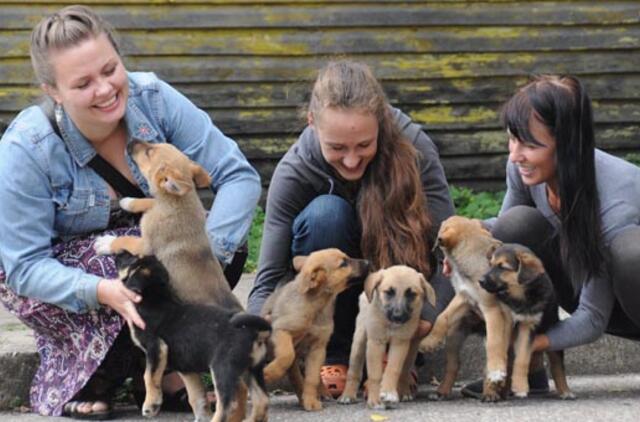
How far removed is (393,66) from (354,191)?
4.73m

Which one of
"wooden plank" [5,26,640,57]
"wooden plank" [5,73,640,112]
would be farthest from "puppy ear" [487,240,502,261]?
"wooden plank" [5,26,640,57]

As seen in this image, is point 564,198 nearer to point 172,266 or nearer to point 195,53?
point 172,266

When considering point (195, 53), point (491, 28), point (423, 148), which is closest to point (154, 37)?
point (195, 53)

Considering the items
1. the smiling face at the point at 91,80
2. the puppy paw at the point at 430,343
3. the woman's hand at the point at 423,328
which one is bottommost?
the puppy paw at the point at 430,343

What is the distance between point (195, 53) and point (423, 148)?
465 centimetres

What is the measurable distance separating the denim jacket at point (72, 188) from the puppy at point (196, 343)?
0.99 feet

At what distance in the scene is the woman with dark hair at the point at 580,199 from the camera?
5520mm

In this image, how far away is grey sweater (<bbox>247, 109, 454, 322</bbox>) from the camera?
19.7 feet

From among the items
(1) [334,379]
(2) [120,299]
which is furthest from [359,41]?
(2) [120,299]

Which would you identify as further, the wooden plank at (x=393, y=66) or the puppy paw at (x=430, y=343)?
the wooden plank at (x=393, y=66)

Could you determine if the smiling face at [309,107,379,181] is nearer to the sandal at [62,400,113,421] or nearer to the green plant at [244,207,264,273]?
the sandal at [62,400,113,421]

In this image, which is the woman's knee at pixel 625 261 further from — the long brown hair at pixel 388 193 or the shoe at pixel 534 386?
the long brown hair at pixel 388 193

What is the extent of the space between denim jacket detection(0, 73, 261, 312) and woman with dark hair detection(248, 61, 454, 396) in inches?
14.6

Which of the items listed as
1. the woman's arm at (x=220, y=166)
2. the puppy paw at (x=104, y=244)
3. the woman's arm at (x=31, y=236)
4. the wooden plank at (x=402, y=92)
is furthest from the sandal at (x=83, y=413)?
the wooden plank at (x=402, y=92)
